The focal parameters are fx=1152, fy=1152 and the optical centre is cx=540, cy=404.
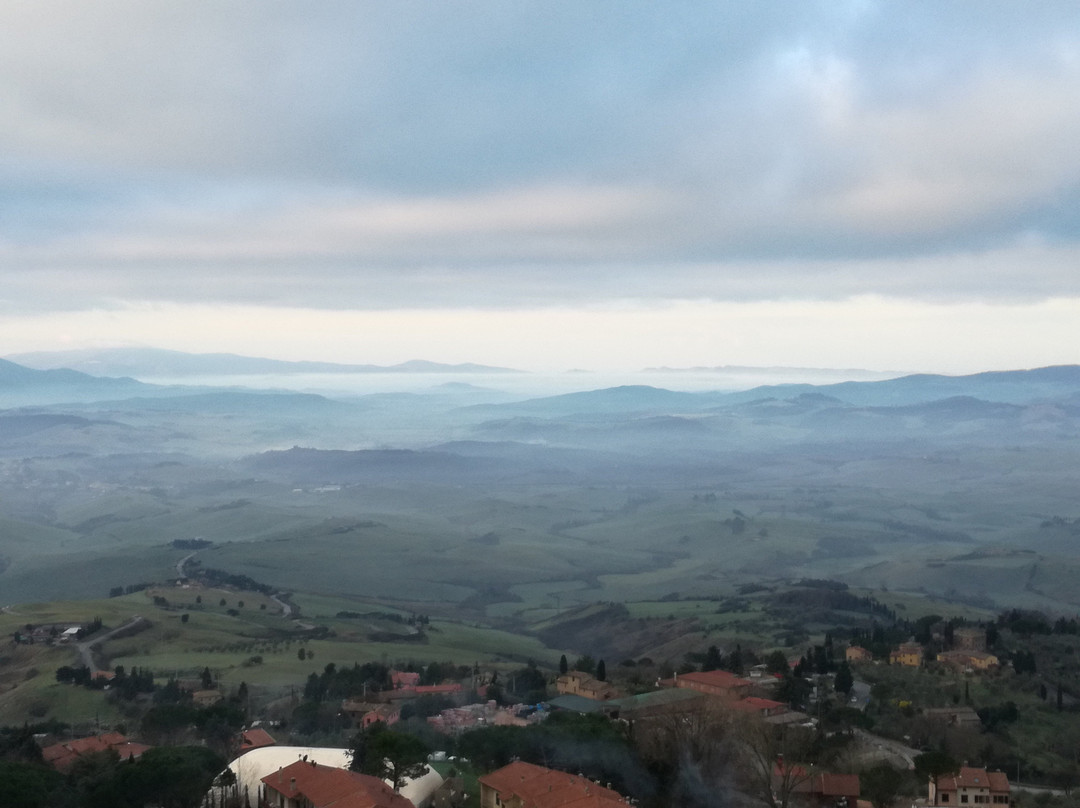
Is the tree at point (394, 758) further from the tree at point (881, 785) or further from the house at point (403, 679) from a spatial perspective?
the house at point (403, 679)

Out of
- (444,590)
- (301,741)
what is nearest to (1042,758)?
(301,741)

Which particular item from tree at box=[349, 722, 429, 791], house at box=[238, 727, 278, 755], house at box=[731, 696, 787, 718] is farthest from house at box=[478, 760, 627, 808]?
house at box=[238, 727, 278, 755]

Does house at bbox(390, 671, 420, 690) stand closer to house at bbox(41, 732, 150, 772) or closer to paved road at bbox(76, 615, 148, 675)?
house at bbox(41, 732, 150, 772)

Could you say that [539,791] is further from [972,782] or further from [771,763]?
[972,782]

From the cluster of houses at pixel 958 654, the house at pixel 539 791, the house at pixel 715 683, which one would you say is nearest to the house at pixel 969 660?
the cluster of houses at pixel 958 654

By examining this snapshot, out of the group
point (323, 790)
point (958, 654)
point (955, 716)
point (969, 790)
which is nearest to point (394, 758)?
point (323, 790)
